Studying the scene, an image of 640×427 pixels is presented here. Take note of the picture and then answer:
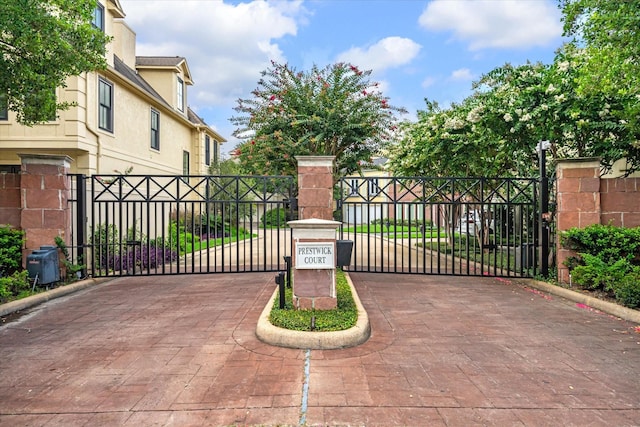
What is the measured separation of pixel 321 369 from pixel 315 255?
1.86 metres

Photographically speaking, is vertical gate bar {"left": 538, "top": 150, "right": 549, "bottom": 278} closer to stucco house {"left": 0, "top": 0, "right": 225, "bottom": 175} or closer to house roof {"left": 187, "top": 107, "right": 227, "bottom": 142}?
stucco house {"left": 0, "top": 0, "right": 225, "bottom": 175}

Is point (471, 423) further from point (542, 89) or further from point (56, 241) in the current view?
point (56, 241)

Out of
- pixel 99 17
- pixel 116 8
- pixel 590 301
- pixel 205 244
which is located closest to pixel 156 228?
pixel 205 244

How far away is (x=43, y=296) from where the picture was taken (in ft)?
24.9

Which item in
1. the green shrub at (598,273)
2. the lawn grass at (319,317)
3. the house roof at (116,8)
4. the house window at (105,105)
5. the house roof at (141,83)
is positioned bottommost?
the lawn grass at (319,317)

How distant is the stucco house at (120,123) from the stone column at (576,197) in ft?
35.3

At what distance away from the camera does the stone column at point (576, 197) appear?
8.55 metres

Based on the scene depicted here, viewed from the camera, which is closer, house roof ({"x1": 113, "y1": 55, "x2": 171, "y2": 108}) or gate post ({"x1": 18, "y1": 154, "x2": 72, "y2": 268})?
gate post ({"x1": 18, "y1": 154, "x2": 72, "y2": 268})

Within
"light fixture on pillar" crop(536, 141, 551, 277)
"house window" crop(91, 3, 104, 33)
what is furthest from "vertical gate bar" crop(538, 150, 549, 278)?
"house window" crop(91, 3, 104, 33)

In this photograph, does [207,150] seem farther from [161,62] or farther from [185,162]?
[161,62]

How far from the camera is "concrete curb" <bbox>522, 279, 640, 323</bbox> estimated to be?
6.45 metres

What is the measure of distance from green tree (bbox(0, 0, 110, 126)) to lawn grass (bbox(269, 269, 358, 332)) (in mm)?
5349

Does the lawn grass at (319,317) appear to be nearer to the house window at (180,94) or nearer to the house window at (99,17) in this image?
the house window at (99,17)

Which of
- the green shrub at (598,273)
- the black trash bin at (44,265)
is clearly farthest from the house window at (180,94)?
the green shrub at (598,273)
